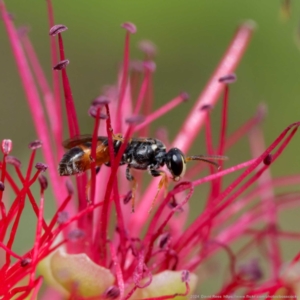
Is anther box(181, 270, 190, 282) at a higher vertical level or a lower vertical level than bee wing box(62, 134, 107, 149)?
lower

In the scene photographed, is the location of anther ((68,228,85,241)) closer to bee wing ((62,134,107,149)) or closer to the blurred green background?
bee wing ((62,134,107,149))

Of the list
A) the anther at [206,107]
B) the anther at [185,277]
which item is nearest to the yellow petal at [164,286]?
the anther at [185,277]

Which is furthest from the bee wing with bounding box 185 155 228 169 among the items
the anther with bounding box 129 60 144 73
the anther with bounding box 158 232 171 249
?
the anther with bounding box 129 60 144 73

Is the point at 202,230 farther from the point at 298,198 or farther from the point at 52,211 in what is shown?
the point at 52,211

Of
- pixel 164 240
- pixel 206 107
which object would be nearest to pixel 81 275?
pixel 164 240

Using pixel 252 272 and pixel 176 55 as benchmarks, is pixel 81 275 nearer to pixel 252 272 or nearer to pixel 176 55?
pixel 252 272

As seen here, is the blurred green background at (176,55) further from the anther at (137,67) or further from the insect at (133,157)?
Result: the insect at (133,157)

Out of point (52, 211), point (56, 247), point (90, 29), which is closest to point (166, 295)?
point (56, 247)

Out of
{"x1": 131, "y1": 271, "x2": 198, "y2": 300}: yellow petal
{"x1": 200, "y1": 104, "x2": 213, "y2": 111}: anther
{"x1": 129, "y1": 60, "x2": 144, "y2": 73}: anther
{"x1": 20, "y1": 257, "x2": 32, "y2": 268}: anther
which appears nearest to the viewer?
{"x1": 20, "y1": 257, "x2": 32, "y2": 268}: anther
